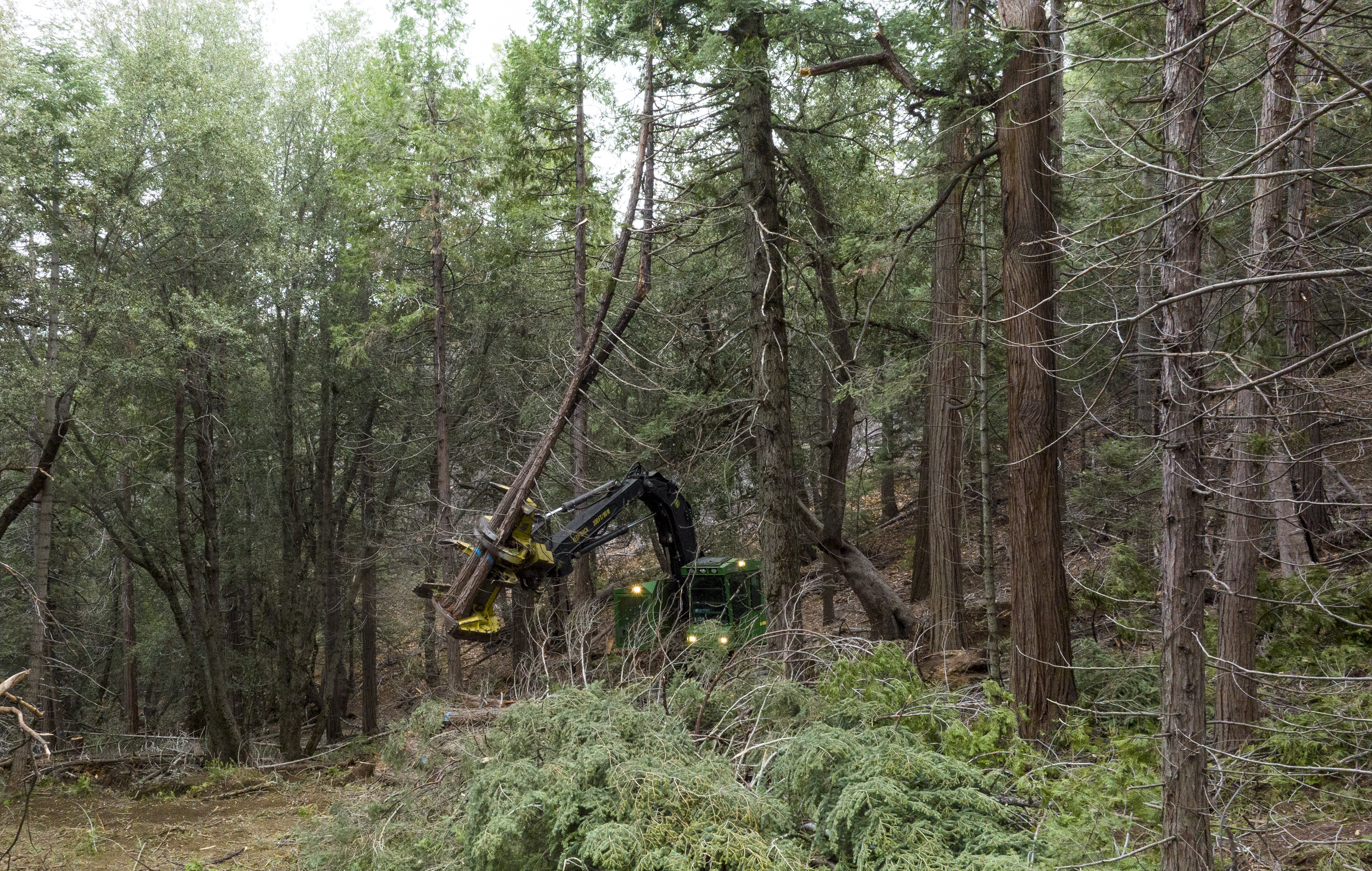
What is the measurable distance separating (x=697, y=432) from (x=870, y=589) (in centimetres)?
335

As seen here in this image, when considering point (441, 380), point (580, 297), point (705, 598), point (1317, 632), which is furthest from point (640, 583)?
point (1317, 632)

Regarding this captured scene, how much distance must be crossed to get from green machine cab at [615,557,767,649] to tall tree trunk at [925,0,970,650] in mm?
2244

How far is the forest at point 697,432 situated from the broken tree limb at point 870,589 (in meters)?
0.06

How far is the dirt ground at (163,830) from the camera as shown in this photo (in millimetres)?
6836

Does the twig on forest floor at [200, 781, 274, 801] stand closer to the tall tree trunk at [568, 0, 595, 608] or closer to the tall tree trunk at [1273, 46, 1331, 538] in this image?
the tall tree trunk at [568, 0, 595, 608]

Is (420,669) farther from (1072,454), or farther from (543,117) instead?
(1072,454)

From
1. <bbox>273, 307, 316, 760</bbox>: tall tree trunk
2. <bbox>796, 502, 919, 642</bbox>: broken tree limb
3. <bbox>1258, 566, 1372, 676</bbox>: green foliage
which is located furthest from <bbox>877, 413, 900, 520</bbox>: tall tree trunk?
<bbox>273, 307, 316, 760</bbox>: tall tree trunk

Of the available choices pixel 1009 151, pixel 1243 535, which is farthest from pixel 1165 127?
pixel 1243 535

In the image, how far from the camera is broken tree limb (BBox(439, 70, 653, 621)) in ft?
28.7

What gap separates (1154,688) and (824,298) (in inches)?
238

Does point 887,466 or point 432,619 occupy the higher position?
point 887,466

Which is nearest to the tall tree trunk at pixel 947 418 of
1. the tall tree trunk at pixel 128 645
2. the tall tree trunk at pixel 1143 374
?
the tall tree trunk at pixel 1143 374

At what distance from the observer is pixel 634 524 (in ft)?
33.4

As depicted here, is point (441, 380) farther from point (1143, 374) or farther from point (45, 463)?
point (1143, 374)
